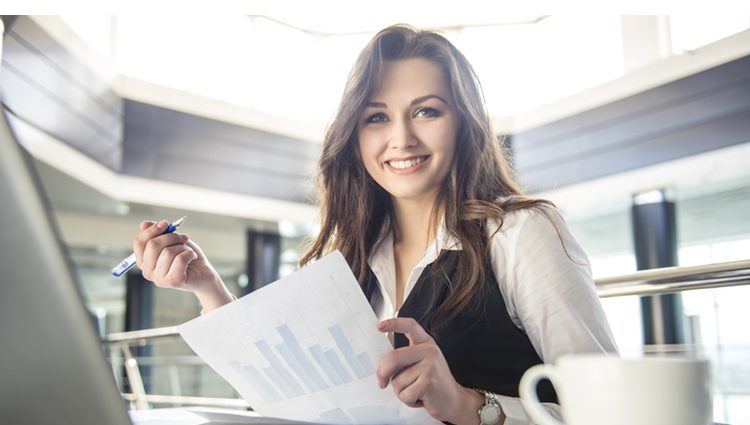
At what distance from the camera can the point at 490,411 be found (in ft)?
2.49

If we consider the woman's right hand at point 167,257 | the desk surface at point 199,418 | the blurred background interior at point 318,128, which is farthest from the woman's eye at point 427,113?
the blurred background interior at point 318,128

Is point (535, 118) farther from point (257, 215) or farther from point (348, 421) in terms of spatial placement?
point (348, 421)

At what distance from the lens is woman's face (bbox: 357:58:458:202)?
1.21 metres

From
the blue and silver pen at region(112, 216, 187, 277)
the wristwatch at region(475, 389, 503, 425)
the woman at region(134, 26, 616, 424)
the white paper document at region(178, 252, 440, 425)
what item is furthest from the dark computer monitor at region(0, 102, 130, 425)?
the blue and silver pen at region(112, 216, 187, 277)

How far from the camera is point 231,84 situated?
6.98 m

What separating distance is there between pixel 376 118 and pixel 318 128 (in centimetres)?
587

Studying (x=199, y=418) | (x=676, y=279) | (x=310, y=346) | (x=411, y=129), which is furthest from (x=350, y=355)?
(x=676, y=279)

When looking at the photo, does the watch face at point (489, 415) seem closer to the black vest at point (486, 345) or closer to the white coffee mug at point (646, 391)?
the black vest at point (486, 345)

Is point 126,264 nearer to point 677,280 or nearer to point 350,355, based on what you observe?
point 350,355

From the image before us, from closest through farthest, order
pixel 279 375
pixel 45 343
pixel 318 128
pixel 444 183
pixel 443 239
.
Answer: pixel 45 343 < pixel 279 375 < pixel 443 239 < pixel 444 183 < pixel 318 128

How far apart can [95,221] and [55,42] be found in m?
2.64

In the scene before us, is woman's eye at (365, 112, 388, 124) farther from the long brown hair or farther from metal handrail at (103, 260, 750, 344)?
metal handrail at (103, 260, 750, 344)

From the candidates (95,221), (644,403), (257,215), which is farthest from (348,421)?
(95,221)

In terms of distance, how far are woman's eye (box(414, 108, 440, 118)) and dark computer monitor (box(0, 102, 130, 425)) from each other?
99cm
